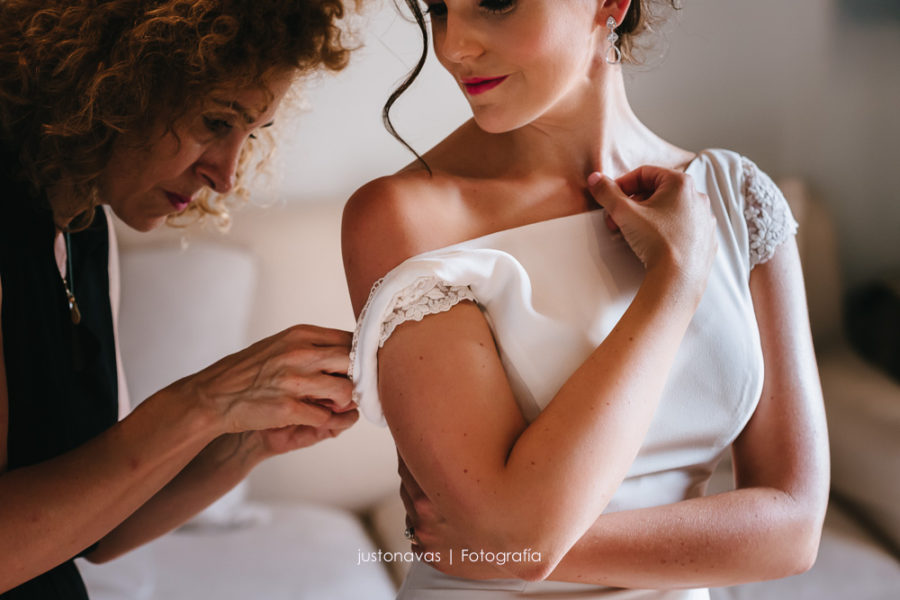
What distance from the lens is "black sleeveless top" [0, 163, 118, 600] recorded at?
3.97 ft

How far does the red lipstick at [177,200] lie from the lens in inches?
50.6

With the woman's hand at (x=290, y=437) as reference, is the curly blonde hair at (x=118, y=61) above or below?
above

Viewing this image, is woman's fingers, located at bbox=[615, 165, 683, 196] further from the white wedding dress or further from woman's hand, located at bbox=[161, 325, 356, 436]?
woman's hand, located at bbox=[161, 325, 356, 436]

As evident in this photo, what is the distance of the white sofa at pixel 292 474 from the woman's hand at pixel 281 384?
791 millimetres

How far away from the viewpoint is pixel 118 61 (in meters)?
1.13

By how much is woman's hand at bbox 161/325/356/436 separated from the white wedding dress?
0.15 feet

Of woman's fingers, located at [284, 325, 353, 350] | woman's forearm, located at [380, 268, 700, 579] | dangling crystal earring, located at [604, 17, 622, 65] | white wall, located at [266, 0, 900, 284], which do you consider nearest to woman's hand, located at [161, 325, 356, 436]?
woman's fingers, located at [284, 325, 353, 350]

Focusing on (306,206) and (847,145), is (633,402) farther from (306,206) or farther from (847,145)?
(847,145)

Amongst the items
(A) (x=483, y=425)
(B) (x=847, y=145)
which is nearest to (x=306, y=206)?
(A) (x=483, y=425)

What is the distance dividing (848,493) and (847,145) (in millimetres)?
1063

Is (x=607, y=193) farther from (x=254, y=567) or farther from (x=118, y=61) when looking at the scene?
(x=254, y=567)

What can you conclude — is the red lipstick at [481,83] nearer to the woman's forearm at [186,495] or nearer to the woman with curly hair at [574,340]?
the woman with curly hair at [574,340]

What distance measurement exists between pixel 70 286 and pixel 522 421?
773mm

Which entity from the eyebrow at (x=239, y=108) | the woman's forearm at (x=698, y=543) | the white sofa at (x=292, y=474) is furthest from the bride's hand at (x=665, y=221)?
the white sofa at (x=292, y=474)
